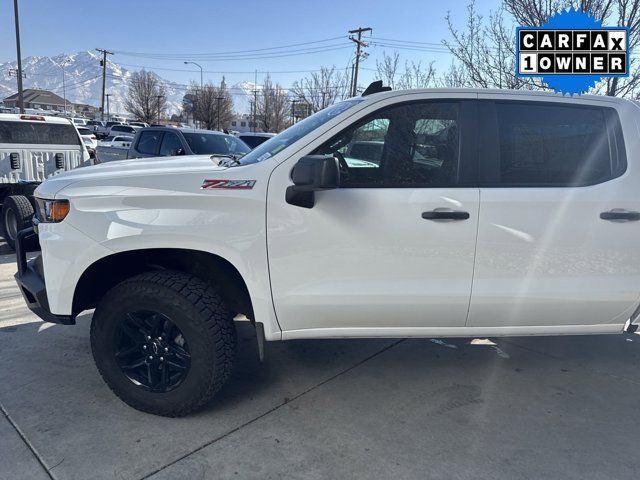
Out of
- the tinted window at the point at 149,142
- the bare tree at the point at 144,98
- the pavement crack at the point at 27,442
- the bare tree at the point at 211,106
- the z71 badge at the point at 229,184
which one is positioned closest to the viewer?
the pavement crack at the point at 27,442

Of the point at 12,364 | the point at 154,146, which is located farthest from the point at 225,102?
the point at 12,364

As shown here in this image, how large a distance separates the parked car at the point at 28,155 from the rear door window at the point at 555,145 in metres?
6.01

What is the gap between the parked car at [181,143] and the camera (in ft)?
27.3

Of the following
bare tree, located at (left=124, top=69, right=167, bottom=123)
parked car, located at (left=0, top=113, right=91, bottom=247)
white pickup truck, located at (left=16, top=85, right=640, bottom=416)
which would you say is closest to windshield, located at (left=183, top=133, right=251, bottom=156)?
parked car, located at (left=0, top=113, right=91, bottom=247)

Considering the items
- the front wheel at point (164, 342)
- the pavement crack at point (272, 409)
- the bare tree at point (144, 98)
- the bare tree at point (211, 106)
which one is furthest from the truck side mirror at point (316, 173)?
the bare tree at point (144, 98)

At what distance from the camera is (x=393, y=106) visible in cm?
281

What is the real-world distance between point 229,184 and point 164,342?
1013 millimetres

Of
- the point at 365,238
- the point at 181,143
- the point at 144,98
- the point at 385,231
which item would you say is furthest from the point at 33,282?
the point at 144,98

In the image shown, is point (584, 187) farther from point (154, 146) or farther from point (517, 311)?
point (154, 146)

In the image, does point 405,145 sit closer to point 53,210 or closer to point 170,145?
point 53,210

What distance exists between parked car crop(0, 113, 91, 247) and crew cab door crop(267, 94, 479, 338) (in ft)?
17.0

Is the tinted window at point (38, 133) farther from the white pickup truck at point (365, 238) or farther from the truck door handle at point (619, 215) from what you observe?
the truck door handle at point (619, 215)

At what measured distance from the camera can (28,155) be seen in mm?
7102

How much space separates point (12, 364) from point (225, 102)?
52501mm
